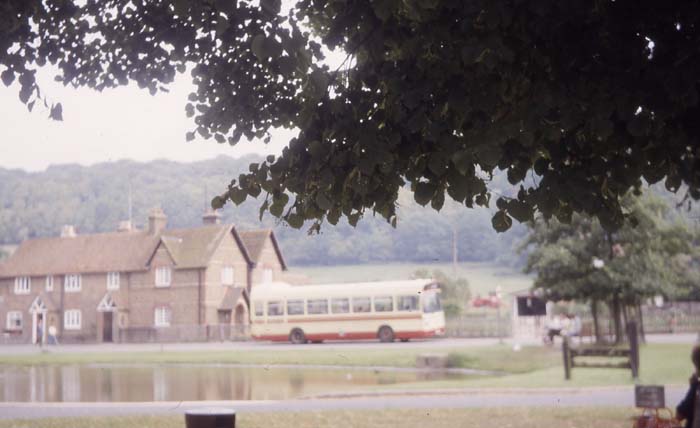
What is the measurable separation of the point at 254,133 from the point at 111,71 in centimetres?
226

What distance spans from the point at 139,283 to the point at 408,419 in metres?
38.4

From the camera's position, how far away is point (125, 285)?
161ft

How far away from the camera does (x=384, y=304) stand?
3891 cm

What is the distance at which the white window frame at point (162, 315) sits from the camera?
46534mm

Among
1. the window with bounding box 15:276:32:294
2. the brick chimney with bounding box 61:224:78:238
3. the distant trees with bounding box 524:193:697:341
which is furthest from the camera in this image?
→ the brick chimney with bounding box 61:224:78:238

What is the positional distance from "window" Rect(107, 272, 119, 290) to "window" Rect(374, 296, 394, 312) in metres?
17.6

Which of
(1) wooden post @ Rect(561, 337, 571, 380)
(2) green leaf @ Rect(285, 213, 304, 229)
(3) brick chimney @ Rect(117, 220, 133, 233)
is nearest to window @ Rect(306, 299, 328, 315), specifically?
(3) brick chimney @ Rect(117, 220, 133, 233)

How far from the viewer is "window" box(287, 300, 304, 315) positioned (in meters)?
40.4

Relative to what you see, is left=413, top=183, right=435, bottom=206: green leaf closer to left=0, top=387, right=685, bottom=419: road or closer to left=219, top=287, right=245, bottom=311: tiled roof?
left=0, top=387, right=685, bottom=419: road

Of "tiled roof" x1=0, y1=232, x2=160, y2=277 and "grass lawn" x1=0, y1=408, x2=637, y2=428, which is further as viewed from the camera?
"tiled roof" x1=0, y1=232, x2=160, y2=277

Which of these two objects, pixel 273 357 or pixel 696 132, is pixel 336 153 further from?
pixel 273 357

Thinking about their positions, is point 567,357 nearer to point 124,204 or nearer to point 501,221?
point 501,221

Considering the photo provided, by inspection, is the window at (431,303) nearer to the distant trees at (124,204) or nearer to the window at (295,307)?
the distant trees at (124,204)

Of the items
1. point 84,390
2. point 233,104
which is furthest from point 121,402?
point 233,104
